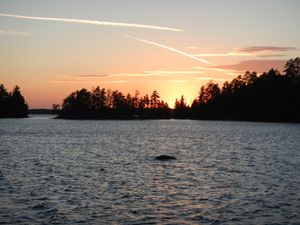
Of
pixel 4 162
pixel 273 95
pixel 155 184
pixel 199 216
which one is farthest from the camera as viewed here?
pixel 273 95

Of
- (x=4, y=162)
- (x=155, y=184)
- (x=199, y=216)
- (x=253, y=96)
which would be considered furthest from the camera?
(x=253, y=96)

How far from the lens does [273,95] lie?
18500 cm

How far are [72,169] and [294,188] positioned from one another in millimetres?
22158

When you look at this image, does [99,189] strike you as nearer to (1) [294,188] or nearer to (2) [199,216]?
(2) [199,216]

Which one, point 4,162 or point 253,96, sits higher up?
point 253,96

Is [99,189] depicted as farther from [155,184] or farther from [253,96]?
[253,96]

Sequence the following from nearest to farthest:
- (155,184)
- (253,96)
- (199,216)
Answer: (199,216) < (155,184) < (253,96)

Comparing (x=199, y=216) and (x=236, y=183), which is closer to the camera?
(x=199, y=216)

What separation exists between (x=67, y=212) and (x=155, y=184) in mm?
11331

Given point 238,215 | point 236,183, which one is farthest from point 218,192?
point 238,215

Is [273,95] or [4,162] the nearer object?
[4,162]

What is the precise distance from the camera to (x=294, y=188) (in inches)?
1268

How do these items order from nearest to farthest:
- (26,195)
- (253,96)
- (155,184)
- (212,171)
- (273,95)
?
1. (26,195)
2. (155,184)
3. (212,171)
4. (273,95)
5. (253,96)

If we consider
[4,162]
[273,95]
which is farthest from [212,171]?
[273,95]
